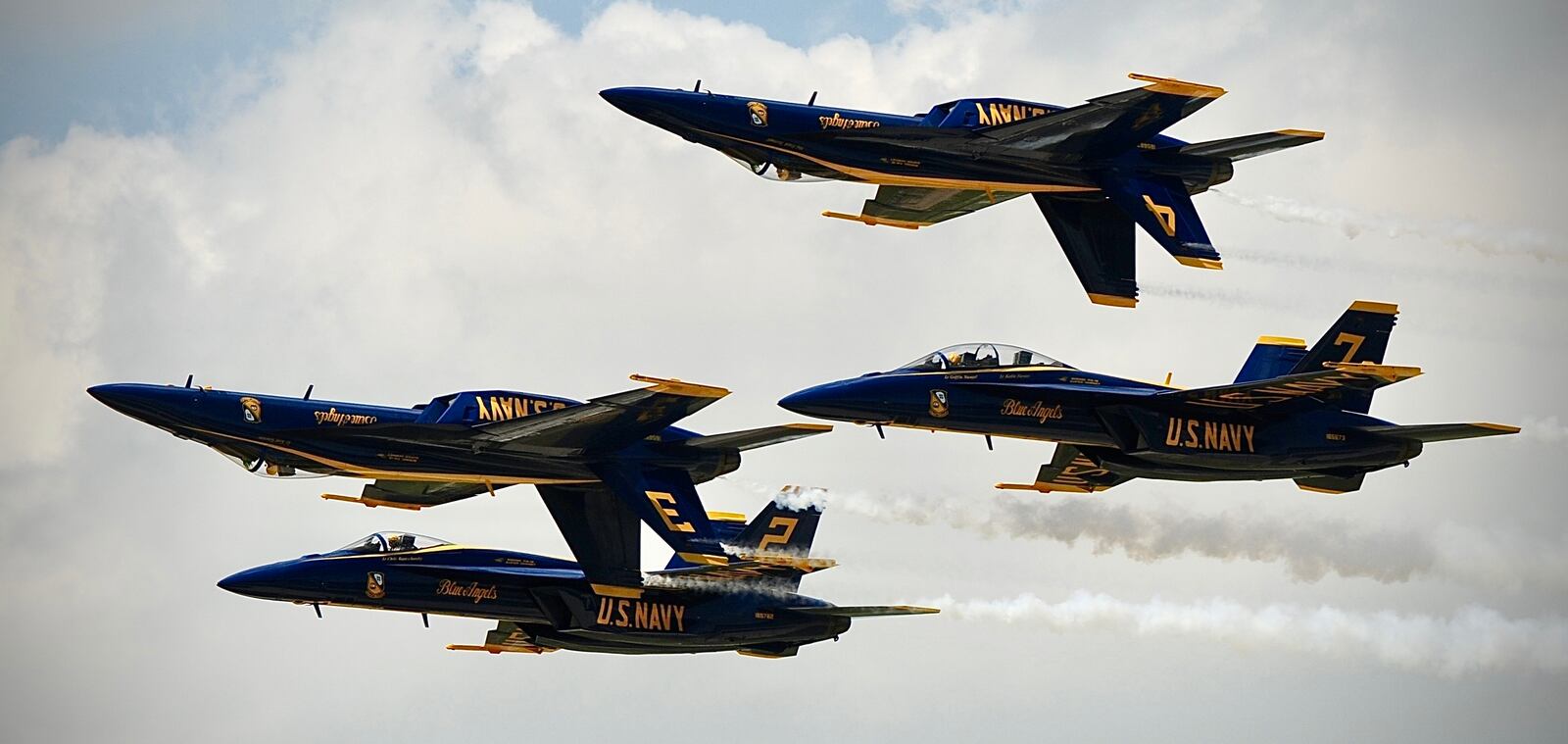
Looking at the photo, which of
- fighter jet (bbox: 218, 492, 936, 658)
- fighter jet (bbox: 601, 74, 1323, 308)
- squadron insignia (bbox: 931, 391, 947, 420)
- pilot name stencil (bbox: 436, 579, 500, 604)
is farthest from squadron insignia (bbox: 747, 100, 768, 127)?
pilot name stencil (bbox: 436, 579, 500, 604)

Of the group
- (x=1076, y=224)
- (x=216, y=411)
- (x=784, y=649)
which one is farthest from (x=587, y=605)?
(x=1076, y=224)

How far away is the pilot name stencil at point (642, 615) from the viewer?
72312 millimetres

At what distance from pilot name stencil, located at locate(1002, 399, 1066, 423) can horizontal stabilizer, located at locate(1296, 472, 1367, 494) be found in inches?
290

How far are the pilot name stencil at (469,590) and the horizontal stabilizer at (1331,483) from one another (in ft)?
70.9

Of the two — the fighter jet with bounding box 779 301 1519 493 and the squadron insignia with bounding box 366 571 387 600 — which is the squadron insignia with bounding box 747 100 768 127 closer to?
the fighter jet with bounding box 779 301 1519 493

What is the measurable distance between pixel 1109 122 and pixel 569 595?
1975 centimetres

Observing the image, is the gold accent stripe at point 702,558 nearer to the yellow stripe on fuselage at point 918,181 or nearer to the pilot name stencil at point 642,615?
the pilot name stencil at point 642,615

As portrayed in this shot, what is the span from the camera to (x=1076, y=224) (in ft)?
220

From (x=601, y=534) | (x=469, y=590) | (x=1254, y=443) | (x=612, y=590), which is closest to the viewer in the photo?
(x=1254, y=443)

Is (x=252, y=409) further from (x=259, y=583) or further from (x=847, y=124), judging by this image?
(x=847, y=124)

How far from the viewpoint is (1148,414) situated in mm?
63781

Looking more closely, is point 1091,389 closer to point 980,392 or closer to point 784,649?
point 980,392

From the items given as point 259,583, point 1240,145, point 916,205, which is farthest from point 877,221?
point 259,583

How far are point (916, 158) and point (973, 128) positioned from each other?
1.54 metres
